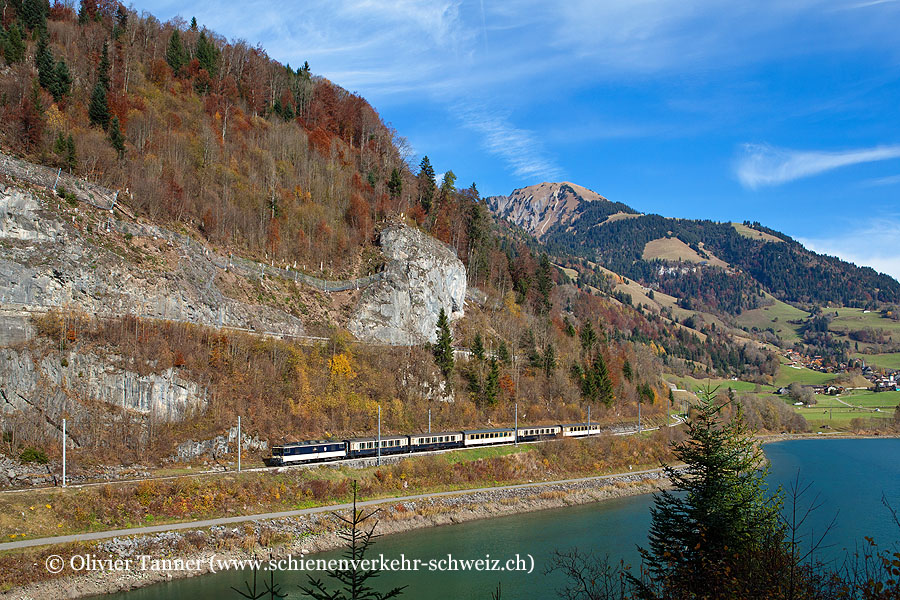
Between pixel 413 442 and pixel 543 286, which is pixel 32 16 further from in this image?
pixel 543 286

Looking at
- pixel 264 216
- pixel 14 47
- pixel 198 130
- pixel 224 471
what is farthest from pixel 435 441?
pixel 14 47

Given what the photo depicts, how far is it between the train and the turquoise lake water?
7.19 m

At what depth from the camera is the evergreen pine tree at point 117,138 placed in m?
44.5

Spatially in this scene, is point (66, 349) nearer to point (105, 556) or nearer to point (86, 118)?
point (105, 556)

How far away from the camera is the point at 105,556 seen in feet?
75.5

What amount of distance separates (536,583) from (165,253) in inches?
1241

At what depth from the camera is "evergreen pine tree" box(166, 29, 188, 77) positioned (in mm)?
57812

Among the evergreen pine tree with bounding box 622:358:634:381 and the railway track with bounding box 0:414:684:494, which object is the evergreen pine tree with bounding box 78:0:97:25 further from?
the evergreen pine tree with bounding box 622:358:634:381

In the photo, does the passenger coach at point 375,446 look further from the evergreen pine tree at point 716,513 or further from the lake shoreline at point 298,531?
the evergreen pine tree at point 716,513

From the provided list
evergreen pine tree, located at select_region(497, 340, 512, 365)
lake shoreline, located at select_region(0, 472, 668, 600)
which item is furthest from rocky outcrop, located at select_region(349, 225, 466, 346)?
lake shoreline, located at select_region(0, 472, 668, 600)

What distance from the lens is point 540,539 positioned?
30500mm

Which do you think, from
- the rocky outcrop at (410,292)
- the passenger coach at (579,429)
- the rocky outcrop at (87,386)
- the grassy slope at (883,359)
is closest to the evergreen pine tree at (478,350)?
the rocky outcrop at (410,292)

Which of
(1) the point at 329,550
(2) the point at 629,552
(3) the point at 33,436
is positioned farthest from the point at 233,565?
(2) the point at 629,552

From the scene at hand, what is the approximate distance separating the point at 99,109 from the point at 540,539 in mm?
45928
